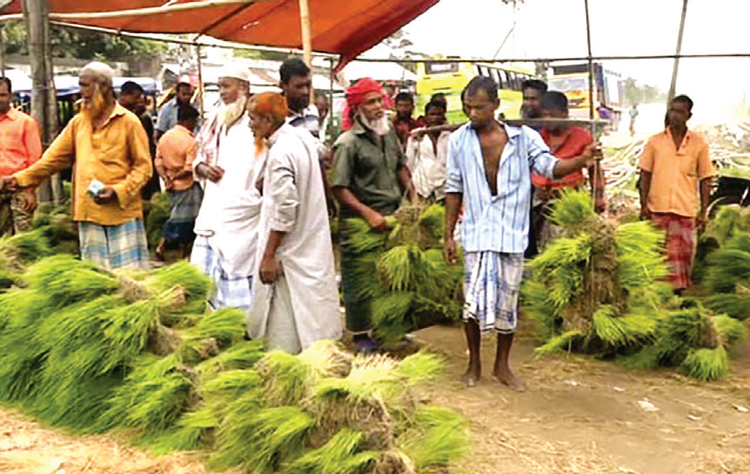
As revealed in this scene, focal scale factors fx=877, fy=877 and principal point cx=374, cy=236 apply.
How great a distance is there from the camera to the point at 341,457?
2354mm

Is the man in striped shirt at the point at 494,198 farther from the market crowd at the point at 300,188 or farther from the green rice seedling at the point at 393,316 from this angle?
the green rice seedling at the point at 393,316

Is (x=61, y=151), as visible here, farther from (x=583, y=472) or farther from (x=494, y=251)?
(x=583, y=472)

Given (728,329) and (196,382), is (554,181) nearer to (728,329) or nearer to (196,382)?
(728,329)

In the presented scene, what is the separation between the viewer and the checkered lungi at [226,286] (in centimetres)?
420

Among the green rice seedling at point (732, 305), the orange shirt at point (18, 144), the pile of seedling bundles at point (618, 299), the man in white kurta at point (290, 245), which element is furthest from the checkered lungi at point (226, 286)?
the green rice seedling at point (732, 305)

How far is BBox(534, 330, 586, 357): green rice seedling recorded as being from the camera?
14.2 feet

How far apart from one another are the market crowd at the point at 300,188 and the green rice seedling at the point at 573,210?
0.17 m

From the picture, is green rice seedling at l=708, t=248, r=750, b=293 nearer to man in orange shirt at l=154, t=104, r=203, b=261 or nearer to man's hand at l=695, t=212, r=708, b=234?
man's hand at l=695, t=212, r=708, b=234

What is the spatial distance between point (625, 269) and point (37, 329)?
2661mm

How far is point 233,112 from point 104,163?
30.6 inches

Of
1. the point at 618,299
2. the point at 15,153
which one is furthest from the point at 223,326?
the point at 15,153

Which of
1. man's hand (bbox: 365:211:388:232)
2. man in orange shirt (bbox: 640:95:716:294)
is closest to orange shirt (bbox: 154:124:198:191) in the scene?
man's hand (bbox: 365:211:388:232)

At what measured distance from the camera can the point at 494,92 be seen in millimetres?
3941

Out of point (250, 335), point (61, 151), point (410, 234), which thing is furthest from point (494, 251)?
point (61, 151)
